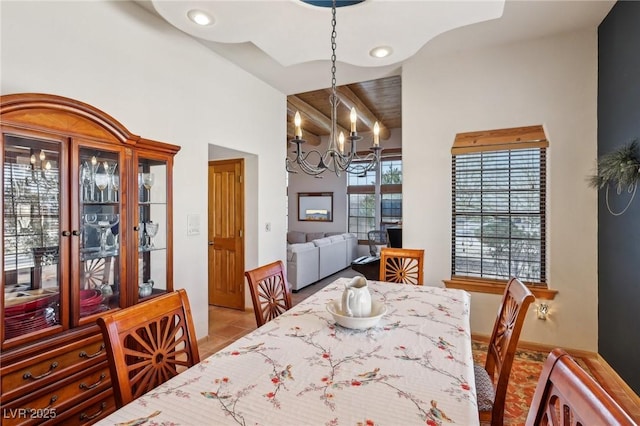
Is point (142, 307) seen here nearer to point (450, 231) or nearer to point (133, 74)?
point (133, 74)

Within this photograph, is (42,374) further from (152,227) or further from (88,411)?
(152,227)

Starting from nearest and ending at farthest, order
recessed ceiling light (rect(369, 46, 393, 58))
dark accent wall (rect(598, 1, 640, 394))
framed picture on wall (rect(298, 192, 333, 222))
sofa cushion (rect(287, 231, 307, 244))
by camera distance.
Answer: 1. dark accent wall (rect(598, 1, 640, 394))
2. recessed ceiling light (rect(369, 46, 393, 58))
3. sofa cushion (rect(287, 231, 307, 244))
4. framed picture on wall (rect(298, 192, 333, 222))

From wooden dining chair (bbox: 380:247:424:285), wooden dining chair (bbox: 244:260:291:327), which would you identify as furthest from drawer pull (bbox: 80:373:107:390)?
wooden dining chair (bbox: 380:247:424:285)

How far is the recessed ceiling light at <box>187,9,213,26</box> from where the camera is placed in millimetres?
2146

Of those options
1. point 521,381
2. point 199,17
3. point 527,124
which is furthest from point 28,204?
point 527,124

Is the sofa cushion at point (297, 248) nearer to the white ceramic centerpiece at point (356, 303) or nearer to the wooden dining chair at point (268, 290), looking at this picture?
the wooden dining chair at point (268, 290)

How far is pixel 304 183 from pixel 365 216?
6.59ft

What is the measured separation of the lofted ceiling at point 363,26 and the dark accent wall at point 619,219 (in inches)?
13.1

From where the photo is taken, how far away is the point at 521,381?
8.29ft

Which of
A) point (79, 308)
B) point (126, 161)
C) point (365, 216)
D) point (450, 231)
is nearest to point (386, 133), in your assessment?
point (365, 216)

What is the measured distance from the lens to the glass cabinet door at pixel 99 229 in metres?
1.91

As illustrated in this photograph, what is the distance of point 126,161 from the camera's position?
213 centimetres

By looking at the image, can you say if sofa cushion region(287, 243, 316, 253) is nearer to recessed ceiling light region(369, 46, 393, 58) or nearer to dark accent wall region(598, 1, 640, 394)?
recessed ceiling light region(369, 46, 393, 58)

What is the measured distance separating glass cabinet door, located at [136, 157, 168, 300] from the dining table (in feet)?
4.30
